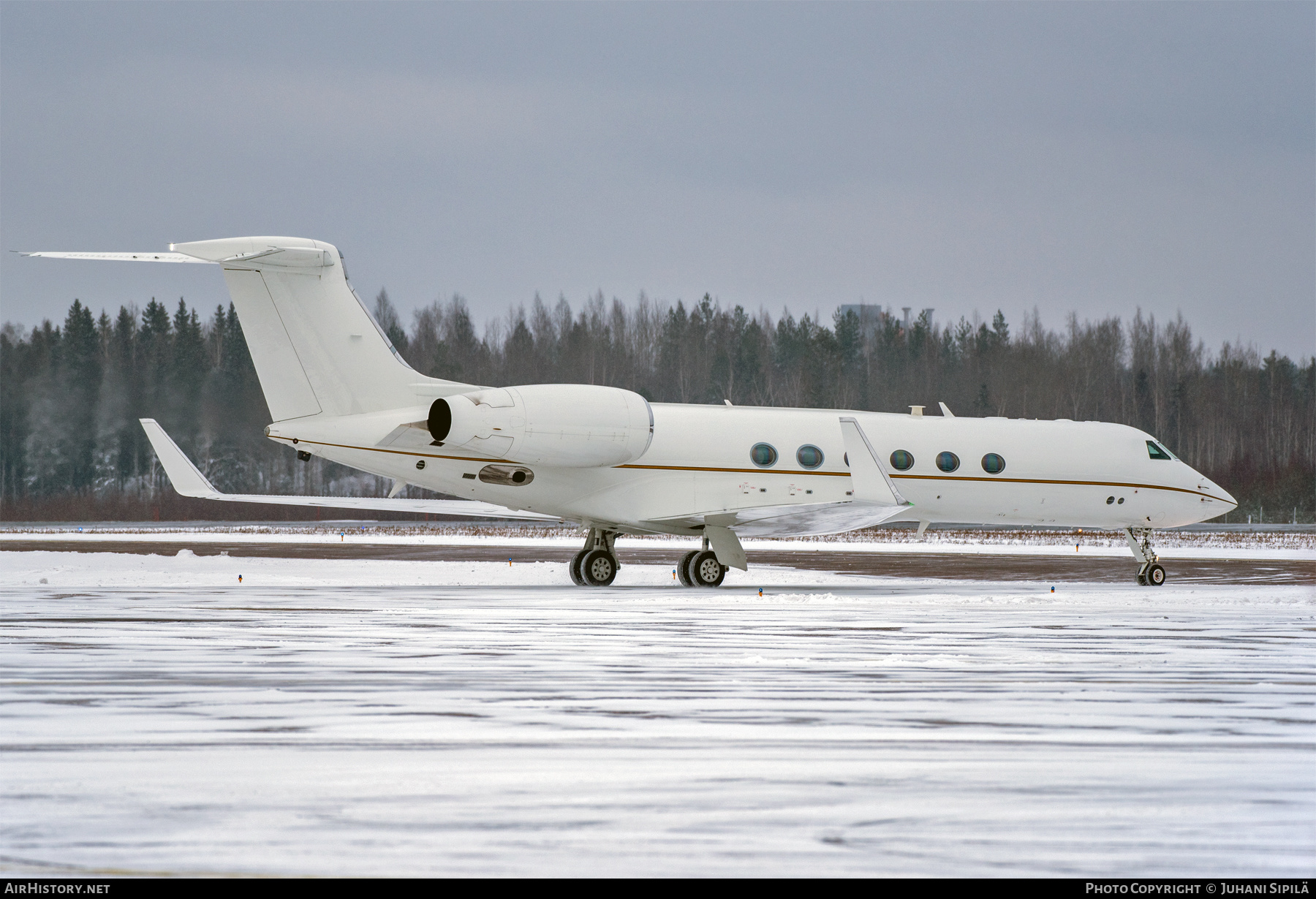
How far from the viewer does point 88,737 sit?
6891 mm

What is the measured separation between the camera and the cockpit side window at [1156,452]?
23.1 meters

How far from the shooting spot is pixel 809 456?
20.6 metres

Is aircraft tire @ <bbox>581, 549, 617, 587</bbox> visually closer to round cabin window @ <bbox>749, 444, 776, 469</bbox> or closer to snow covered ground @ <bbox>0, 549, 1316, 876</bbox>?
round cabin window @ <bbox>749, 444, 776, 469</bbox>

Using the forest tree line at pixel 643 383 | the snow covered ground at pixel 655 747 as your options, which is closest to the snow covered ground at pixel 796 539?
the forest tree line at pixel 643 383

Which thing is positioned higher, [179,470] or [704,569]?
[179,470]

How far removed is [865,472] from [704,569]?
2.80 meters

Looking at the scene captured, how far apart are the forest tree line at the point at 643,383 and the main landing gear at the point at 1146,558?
2841cm

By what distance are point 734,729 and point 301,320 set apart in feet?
40.9

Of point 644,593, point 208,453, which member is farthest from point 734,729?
point 208,453

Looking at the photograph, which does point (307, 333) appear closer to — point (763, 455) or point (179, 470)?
point (179, 470)

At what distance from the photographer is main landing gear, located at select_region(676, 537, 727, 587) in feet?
66.4

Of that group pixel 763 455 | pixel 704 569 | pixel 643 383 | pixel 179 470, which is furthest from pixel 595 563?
pixel 643 383

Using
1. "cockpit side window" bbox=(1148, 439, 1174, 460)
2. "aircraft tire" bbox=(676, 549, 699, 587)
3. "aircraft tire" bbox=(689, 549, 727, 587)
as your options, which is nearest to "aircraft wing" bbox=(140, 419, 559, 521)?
"aircraft tire" bbox=(676, 549, 699, 587)
